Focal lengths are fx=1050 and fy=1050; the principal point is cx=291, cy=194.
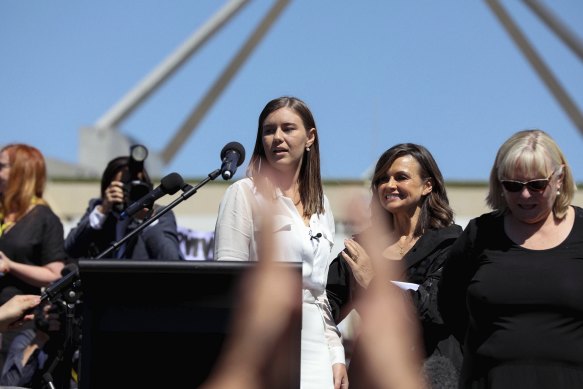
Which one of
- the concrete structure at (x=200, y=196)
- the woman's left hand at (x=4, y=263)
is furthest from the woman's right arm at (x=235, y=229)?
the concrete structure at (x=200, y=196)

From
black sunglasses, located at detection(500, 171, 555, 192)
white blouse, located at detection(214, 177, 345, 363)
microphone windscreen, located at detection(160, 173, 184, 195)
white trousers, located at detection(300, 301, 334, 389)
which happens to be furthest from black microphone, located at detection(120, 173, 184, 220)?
black sunglasses, located at detection(500, 171, 555, 192)

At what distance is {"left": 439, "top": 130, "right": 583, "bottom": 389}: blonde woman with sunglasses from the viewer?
9.84 feet

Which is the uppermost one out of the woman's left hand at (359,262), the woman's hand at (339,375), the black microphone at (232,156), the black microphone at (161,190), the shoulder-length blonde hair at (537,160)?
the black microphone at (232,156)

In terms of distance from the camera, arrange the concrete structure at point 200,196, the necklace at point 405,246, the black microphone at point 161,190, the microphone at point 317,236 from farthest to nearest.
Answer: the concrete structure at point 200,196 < the black microphone at point 161,190 < the necklace at point 405,246 < the microphone at point 317,236

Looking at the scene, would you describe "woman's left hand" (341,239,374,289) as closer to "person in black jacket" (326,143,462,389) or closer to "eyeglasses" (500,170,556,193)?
"person in black jacket" (326,143,462,389)

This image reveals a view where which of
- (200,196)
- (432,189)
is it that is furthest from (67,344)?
(200,196)

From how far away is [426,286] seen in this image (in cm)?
377

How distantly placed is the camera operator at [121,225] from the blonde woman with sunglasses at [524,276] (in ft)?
7.62

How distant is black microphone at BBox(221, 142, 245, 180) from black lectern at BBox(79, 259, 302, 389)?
1387 millimetres

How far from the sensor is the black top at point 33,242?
5340 millimetres

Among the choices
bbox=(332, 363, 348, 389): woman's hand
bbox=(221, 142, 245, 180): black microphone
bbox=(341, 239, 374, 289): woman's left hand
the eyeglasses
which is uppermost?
bbox=(221, 142, 245, 180): black microphone

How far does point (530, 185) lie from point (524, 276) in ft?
0.89

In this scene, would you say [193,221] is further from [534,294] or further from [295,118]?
[534,294]

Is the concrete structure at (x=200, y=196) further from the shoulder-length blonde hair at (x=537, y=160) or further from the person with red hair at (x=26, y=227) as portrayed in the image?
the shoulder-length blonde hair at (x=537, y=160)
